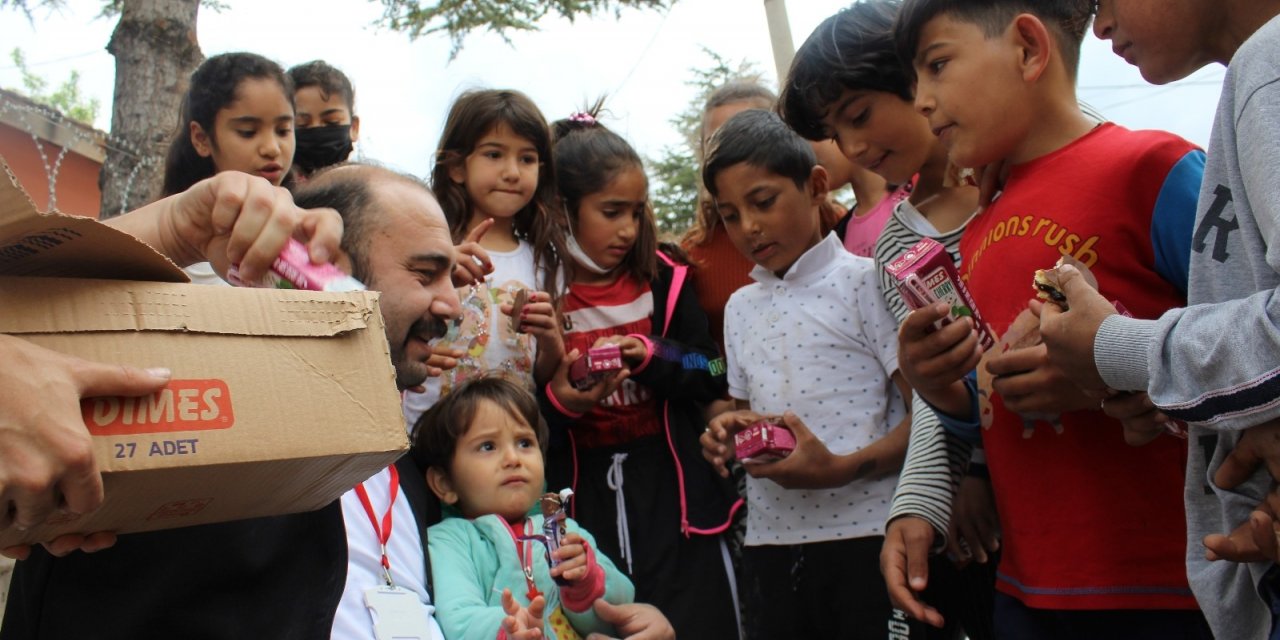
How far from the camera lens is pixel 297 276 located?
5.28 ft

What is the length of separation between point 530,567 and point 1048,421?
4.65 ft

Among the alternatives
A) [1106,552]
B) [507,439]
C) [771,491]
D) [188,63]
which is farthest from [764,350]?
[188,63]

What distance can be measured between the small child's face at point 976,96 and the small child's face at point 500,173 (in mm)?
1735

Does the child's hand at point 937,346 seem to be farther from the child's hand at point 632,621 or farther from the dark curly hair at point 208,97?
the dark curly hair at point 208,97

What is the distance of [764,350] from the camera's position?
3.34 m

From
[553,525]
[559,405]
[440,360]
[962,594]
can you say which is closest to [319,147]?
[559,405]

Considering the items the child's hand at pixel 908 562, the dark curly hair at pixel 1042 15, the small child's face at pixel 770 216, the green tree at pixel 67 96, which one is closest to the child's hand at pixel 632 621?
the child's hand at pixel 908 562

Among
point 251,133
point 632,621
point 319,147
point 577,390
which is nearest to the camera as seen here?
point 632,621

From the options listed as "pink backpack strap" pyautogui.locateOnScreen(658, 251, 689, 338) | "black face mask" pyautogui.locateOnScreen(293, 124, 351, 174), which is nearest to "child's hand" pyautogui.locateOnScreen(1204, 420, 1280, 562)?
"pink backpack strap" pyautogui.locateOnScreen(658, 251, 689, 338)

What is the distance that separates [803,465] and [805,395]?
32 centimetres

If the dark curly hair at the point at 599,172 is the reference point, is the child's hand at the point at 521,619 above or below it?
below

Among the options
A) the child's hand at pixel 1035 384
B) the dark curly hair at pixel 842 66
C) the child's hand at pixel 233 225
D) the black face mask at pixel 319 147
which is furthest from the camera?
the black face mask at pixel 319 147

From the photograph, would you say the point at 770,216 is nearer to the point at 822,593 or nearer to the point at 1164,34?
the point at 822,593

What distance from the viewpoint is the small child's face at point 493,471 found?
9.53ft
